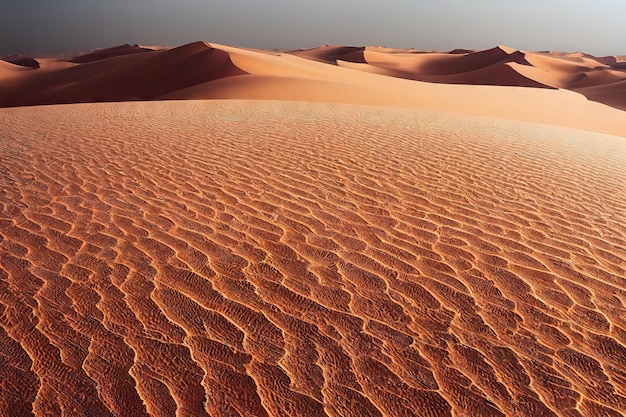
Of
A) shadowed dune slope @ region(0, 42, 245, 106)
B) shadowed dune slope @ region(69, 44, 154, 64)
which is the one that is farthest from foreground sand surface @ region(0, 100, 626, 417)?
shadowed dune slope @ region(69, 44, 154, 64)

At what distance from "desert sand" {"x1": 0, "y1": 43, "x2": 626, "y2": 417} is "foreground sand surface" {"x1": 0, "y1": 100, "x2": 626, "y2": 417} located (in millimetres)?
14

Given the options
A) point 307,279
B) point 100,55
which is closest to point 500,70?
point 307,279

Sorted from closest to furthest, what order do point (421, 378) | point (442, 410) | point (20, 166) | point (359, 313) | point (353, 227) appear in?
point (442, 410) < point (421, 378) < point (359, 313) < point (353, 227) < point (20, 166)

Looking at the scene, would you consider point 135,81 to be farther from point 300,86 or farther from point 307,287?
point 307,287

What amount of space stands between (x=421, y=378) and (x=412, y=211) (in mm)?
2582

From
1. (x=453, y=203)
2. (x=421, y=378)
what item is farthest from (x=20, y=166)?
(x=421, y=378)

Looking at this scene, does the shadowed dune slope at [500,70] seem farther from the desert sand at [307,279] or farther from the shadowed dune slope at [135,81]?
the desert sand at [307,279]

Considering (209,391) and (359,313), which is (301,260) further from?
(209,391)

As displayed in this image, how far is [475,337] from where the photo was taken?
10.3 feet

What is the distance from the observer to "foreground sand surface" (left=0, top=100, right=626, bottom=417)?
2668mm

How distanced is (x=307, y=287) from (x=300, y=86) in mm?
16228

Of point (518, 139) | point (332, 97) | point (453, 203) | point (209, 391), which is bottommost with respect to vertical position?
point (332, 97)

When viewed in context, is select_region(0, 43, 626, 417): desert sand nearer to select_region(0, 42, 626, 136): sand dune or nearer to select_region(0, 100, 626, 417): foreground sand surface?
select_region(0, 100, 626, 417): foreground sand surface

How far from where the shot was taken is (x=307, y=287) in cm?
362
